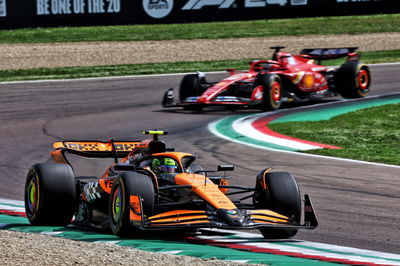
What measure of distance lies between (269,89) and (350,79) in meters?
3.17

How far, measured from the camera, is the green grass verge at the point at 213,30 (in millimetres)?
33500

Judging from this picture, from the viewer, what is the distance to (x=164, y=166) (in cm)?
951

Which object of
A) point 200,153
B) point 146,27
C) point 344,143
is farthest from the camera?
point 146,27

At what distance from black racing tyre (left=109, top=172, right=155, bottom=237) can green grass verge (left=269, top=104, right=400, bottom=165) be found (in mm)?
6230

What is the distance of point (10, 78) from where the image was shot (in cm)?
2681

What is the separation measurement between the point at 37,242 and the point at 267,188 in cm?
247

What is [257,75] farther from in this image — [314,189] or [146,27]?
[146,27]

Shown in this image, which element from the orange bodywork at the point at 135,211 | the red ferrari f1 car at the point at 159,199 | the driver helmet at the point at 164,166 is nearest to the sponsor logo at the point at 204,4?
the red ferrari f1 car at the point at 159,199

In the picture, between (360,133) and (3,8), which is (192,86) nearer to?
(360,133)

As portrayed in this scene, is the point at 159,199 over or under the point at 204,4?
under

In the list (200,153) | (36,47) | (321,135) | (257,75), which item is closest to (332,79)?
(257,75)

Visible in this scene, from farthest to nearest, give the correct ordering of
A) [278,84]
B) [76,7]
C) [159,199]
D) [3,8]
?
1. [76,7]
2. [3,8]
3. [278,84]
4. [159,199]

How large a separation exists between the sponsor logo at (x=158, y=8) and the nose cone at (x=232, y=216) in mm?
26385

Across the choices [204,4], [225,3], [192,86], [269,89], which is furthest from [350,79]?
[204,4]
